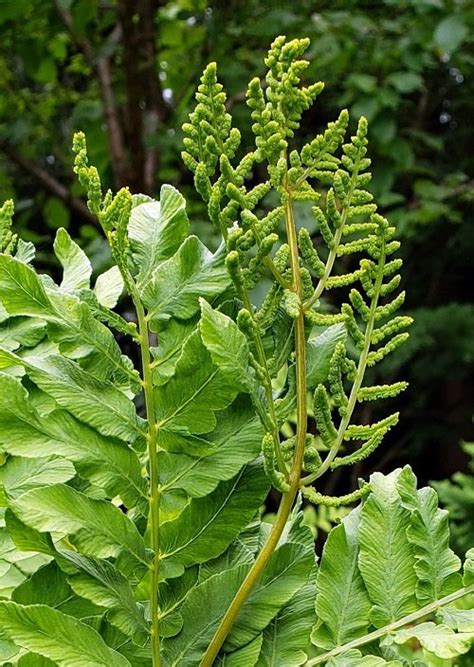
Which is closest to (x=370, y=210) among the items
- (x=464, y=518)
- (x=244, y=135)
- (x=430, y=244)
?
(x=464, y=518)

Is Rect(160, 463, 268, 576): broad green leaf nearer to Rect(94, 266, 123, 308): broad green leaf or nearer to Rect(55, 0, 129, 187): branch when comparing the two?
Rect(94, 266, 123, 308): broad green leaf

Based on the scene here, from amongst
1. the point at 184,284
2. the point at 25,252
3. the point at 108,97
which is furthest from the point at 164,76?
the point at 184,284

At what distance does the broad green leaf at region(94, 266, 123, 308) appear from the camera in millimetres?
377

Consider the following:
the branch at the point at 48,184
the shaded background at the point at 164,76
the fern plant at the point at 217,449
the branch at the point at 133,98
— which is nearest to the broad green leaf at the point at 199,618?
the fern plant at the point at 217,449

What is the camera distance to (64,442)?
280 mm

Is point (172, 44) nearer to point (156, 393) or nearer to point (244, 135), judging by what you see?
point (244, 135)

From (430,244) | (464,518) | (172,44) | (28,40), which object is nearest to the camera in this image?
(464,518)

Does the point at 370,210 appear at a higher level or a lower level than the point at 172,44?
higher

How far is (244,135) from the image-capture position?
7.15 feet

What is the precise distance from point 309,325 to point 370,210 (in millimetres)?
49

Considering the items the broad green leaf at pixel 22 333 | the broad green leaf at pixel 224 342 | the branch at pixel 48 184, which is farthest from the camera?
the branch at pixel 48 184

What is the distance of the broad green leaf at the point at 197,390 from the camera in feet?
0.93

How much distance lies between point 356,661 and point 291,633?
1.1 inches

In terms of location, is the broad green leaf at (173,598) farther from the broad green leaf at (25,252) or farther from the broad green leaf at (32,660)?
the broad green leaf at (25,252)
